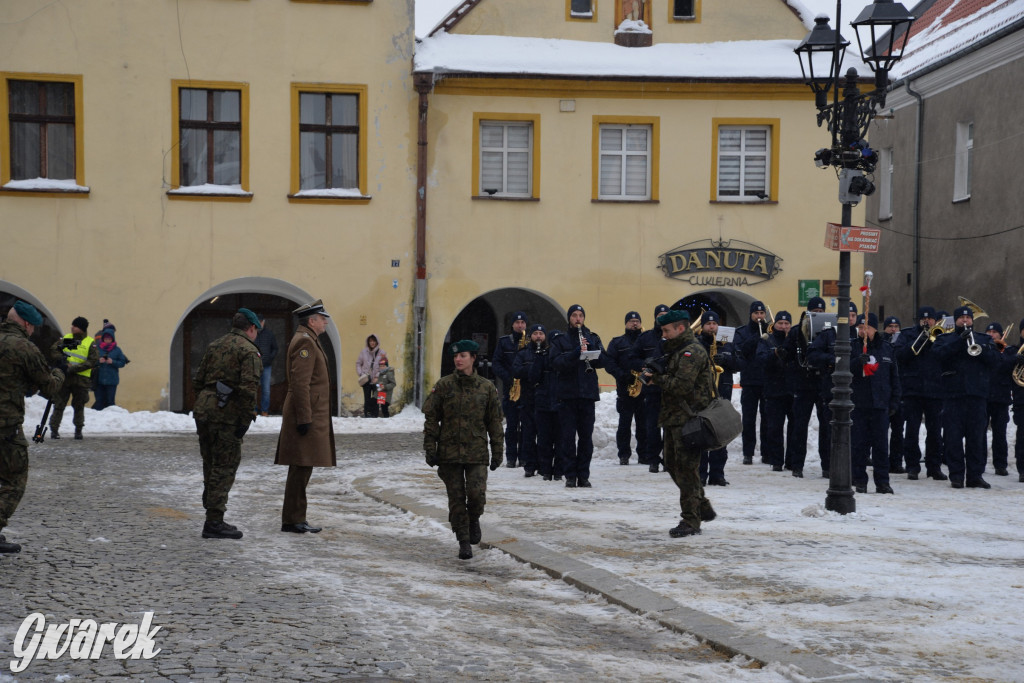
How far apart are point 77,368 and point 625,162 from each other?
38.8 ft

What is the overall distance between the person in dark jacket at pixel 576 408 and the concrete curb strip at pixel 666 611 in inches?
120

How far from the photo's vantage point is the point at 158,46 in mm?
24359

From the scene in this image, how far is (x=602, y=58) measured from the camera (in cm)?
2556

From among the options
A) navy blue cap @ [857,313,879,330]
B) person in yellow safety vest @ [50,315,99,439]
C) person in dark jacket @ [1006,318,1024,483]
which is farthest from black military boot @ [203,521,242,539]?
person in dark jacket @ [1006,318,1024,483]

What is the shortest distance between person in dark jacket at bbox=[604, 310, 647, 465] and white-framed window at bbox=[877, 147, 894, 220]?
1841cm

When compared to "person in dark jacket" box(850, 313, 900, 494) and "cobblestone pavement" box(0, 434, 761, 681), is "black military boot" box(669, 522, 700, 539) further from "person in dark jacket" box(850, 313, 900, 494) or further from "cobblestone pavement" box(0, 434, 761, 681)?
"person in dark jacket" box(850, 313, 900, 494)

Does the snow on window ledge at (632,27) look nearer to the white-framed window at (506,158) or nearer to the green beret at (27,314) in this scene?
the white-framed window at (506,158)

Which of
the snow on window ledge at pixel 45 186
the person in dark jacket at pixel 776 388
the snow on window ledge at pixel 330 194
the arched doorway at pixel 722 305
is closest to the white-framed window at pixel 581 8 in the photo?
the snow on window ledge at pixel 330 194

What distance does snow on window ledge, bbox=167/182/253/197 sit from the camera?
80.3ft

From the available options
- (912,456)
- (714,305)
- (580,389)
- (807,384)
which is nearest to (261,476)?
(580,389)

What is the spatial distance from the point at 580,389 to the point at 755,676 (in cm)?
772

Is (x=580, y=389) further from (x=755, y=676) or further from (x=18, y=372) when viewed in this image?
(x=755, y=676)

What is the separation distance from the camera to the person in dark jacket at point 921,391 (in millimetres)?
14625

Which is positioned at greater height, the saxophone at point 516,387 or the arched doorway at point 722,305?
the arched doorway at point 722,305
